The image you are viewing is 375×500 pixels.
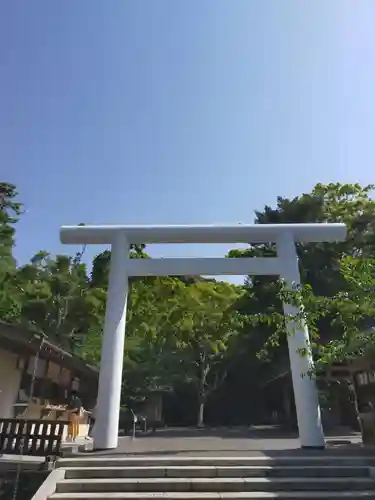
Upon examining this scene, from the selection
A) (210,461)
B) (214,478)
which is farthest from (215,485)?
(210,461)

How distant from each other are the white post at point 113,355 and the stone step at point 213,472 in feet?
6.97

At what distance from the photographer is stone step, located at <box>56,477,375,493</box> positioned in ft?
20.6

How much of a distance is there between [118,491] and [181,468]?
1067 mm

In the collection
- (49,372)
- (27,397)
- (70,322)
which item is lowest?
(27,397)

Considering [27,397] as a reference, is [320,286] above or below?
above

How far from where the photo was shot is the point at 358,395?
11500 millimetres

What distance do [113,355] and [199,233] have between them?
373cm

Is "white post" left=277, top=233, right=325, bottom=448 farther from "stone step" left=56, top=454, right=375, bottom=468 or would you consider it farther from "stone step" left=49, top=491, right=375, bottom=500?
"stone step" left=49, top=491, right=375, bottom=500

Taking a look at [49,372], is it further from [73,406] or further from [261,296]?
[261,296]

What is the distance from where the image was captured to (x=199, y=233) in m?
10.7

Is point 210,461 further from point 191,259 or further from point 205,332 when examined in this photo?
point 205,332

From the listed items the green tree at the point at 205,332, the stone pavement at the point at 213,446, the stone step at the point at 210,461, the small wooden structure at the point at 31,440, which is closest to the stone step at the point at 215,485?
the stone step at the point at 210,461

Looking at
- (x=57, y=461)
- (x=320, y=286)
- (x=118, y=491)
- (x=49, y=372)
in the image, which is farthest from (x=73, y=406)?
(x=320, y=286)

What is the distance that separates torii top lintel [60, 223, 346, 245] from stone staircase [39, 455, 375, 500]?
529 centimetres
